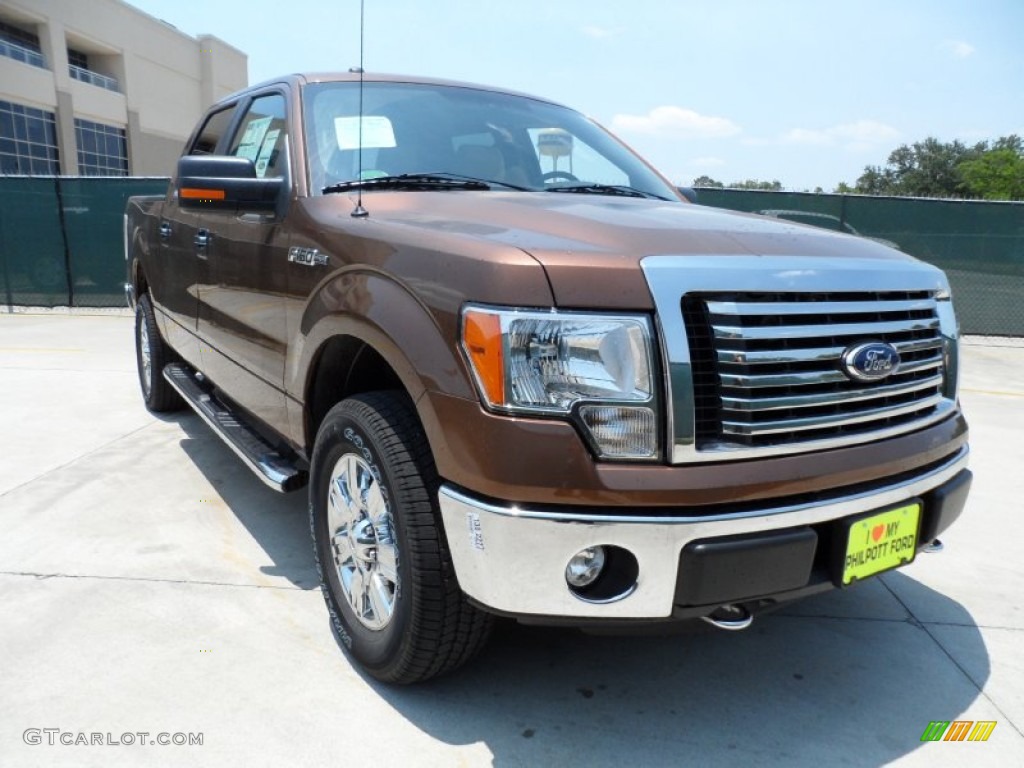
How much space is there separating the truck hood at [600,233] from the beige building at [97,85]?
3846 centimetres

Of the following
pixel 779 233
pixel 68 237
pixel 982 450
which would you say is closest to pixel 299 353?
pixel 779 233

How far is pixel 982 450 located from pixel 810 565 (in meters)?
3.91

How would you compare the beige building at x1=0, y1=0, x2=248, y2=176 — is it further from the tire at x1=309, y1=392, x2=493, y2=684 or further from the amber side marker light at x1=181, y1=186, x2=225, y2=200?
the tire at x1=309, y1=392, x2=493, y2=684

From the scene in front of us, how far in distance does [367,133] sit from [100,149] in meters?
44.7

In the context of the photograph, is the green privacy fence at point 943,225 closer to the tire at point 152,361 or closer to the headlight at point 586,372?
the tire at point 152,361

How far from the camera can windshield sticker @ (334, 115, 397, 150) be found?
295 centimetres

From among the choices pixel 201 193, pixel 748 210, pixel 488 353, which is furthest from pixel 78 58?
pixel 488 353

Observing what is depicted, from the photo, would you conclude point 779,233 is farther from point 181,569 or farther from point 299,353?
point 181,569

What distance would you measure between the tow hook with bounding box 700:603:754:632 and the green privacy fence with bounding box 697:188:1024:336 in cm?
890

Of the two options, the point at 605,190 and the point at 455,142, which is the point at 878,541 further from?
the point at 455,142

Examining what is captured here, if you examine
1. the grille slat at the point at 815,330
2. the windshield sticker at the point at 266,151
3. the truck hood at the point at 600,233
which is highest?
the windshield sticker at the point at 266,151

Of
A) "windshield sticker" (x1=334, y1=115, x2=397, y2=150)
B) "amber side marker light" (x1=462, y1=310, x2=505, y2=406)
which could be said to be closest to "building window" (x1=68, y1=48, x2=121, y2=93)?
"windshield sticker" (x1=334, y1=115, x2=397, y2=150)

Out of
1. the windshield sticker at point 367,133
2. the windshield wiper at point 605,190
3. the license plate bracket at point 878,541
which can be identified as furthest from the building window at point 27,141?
the license plate bracket at point 878,541

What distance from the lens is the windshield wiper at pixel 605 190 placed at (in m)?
3.08
